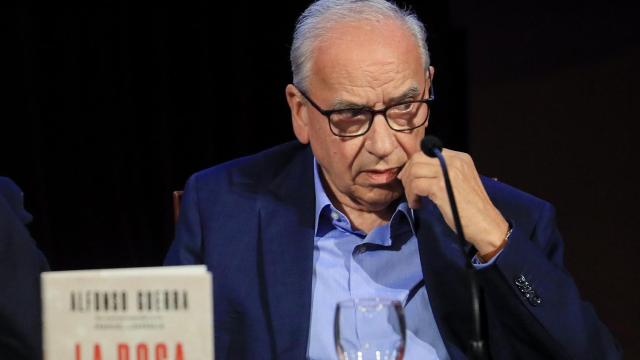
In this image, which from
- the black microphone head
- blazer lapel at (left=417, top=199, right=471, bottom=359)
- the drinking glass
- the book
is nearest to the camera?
the book

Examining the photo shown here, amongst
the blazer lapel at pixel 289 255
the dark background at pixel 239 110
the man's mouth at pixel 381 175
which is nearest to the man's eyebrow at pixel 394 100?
the man's mouth at pixel 381 175

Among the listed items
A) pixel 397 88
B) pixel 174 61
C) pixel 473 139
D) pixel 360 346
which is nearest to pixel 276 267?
pixel 397 88

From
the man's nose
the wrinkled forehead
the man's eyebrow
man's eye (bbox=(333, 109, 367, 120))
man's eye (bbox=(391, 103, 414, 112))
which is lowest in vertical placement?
the man's nose

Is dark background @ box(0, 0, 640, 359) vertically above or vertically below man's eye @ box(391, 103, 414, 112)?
below

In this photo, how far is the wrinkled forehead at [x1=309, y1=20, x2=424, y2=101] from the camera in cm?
Answer: 184

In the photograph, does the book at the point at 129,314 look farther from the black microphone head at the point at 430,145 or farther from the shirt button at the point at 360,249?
the shirt button at the point at 360,249

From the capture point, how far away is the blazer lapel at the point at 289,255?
1823 mm

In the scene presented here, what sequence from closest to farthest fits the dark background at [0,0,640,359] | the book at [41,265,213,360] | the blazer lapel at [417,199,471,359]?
the book at [41,265,213,360] → the blazer lapel at [417,199,471,359] → the dark background at [0,0,640,359]

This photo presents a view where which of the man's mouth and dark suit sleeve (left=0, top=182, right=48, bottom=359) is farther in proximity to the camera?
the man's mouth

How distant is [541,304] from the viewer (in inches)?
64.9

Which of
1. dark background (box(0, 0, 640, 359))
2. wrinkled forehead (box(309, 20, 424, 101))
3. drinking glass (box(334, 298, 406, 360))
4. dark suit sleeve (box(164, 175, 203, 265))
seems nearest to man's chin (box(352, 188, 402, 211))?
wrinkled forehead (box(309, 20, 424, 101))

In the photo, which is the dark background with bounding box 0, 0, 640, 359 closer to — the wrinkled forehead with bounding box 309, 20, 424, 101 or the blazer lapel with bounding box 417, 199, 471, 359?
the wrinkled forehead with bounding box 309, 20, 424, 101

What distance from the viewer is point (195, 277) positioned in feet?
3.73

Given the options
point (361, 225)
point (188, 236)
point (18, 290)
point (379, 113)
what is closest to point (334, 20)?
point (379, 113)
